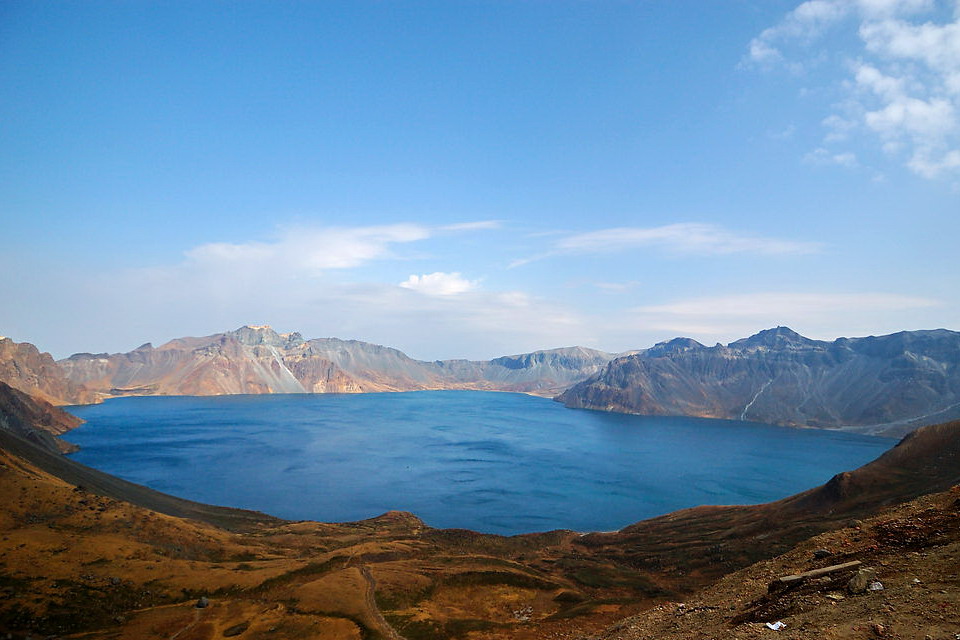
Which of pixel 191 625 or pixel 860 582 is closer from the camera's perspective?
pixel 860 582

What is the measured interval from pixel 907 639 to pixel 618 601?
47.7 metres

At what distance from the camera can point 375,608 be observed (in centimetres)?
5303

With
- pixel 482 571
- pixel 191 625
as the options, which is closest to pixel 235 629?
pixel 191 625

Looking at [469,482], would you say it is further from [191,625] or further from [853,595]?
[853,595]

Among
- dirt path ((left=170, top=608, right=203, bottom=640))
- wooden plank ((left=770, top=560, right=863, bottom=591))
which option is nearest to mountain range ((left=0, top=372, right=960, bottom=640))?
wooden plank ((left=770, top=560, right=863, bottom=591))

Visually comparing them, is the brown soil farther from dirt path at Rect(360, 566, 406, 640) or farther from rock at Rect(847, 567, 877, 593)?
dirt path at Rect(360, 566, 406, 640)

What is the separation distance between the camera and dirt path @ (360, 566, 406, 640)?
48.0m

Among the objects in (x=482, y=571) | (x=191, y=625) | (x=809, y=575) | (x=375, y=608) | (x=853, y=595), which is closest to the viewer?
(x=853, y=595)

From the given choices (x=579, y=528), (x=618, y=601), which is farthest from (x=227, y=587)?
(x=579, y=528)

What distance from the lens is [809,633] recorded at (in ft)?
54.7

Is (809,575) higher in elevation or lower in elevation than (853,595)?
lower

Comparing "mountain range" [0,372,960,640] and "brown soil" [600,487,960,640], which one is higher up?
"brown soil" [600,487,960,640]

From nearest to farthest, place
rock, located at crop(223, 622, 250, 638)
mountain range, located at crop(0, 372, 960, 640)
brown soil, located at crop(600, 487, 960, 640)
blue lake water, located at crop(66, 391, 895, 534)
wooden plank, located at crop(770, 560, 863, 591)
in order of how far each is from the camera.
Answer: brown soil, located at crop(600, 487, 960, 640) → mountain range, located at crop(0, 372, 960, 640) → wooden plank, located at crop(770, 560, 863, 591) → rock, located at crop(223, 622, 250, 638) → blue lake water, located at crop(66, 391, 895, 534)

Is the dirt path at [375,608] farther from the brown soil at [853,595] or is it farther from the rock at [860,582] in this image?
the rock at [860,582]
